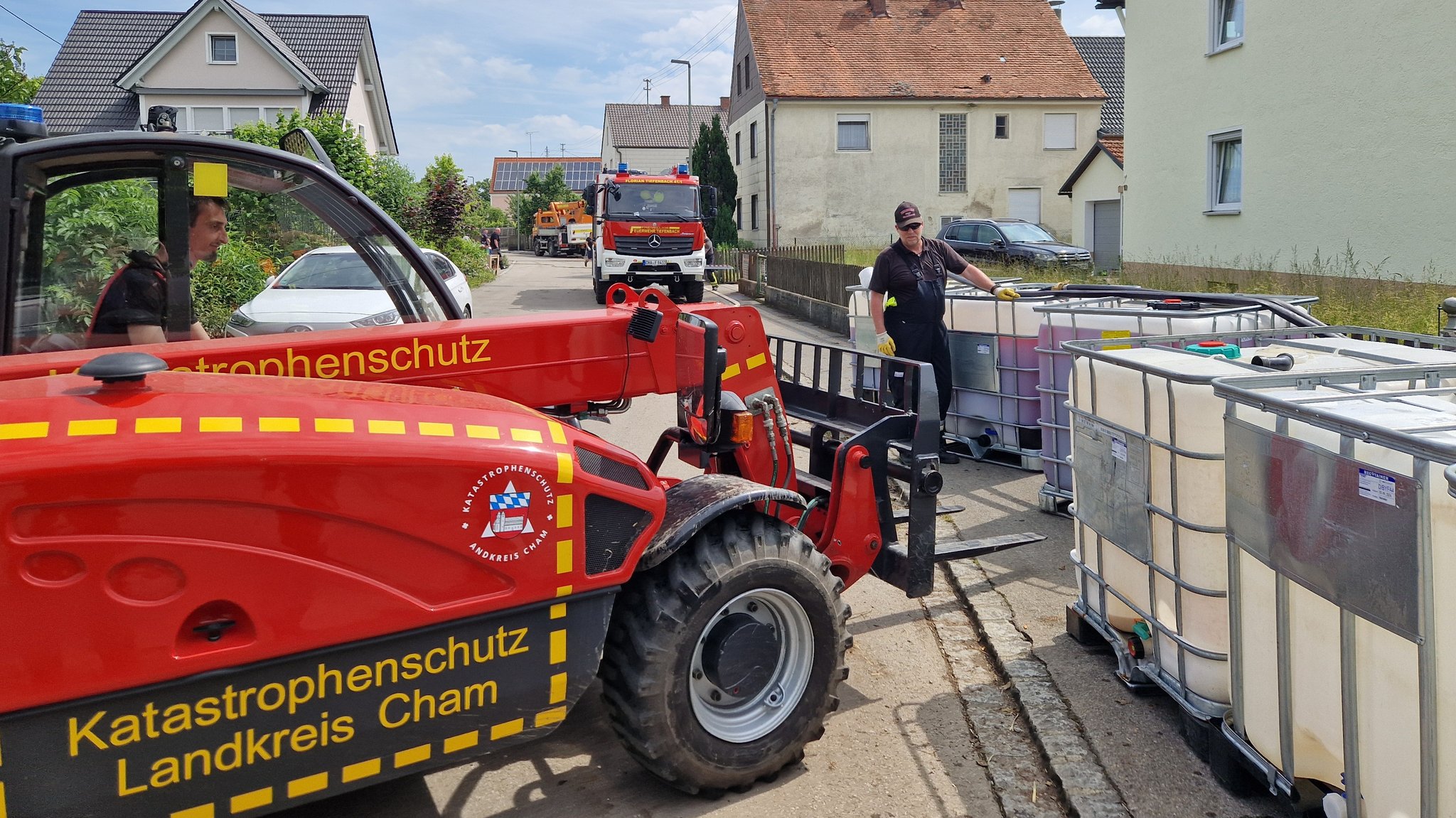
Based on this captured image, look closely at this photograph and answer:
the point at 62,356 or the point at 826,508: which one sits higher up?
the point at 62,356

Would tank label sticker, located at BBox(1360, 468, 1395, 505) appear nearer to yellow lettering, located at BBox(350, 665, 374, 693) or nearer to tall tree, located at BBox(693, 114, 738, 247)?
yellow lettering, located at BBox(350, 665, 374, 693)

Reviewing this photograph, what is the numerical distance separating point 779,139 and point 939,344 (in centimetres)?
3241

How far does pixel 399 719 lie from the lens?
112 inches

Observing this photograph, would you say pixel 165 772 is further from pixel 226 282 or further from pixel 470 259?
pixel 470 259

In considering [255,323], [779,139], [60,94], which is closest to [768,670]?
[255,323]

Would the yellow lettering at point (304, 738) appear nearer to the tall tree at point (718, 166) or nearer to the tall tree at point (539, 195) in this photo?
the tall tree at point (718, 166)

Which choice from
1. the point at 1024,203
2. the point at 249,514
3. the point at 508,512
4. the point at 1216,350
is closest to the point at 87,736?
the point at 249,514

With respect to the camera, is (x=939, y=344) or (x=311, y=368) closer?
(x=311, y=368)

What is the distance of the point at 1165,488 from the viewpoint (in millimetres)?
3701

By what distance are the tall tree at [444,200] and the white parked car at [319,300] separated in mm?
24391

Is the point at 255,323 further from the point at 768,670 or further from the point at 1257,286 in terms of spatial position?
the point at 1257,286

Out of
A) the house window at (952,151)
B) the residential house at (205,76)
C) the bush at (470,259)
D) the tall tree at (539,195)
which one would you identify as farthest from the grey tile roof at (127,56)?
the tall tree at (539,195)

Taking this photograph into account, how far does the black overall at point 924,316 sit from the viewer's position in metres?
7.53

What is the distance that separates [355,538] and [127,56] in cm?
4405
